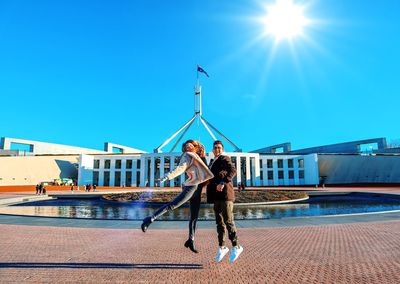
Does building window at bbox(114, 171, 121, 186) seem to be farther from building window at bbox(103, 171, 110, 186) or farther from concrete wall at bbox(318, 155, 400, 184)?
concrete wall at bbox(318, 155, 400, 184)

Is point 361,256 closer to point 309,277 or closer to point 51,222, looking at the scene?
point 309,277

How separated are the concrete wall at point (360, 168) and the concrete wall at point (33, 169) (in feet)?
211

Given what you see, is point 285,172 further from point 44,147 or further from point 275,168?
point 44,147

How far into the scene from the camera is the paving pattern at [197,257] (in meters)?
3.72

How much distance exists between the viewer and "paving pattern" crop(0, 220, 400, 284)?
3.72 metres

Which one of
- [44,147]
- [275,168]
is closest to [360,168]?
[275,168]

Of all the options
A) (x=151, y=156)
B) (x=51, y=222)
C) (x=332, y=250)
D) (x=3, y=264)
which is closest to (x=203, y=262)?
(x=332, y=250)

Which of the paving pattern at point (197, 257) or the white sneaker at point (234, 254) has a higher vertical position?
the white sneaker at point (234, 254)

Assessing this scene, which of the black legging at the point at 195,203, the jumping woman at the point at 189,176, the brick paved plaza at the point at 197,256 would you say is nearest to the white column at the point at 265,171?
the brick paved plaza at the point at 197,256

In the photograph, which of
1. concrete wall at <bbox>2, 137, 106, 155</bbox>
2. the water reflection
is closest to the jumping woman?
the water reflection

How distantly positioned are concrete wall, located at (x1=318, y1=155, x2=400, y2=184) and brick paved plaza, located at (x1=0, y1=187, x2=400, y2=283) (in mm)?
70832

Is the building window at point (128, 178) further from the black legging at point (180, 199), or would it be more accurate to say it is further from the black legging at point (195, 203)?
the black legging at point (180, 199)

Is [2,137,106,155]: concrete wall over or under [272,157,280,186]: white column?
over

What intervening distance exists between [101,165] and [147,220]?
64576mm
